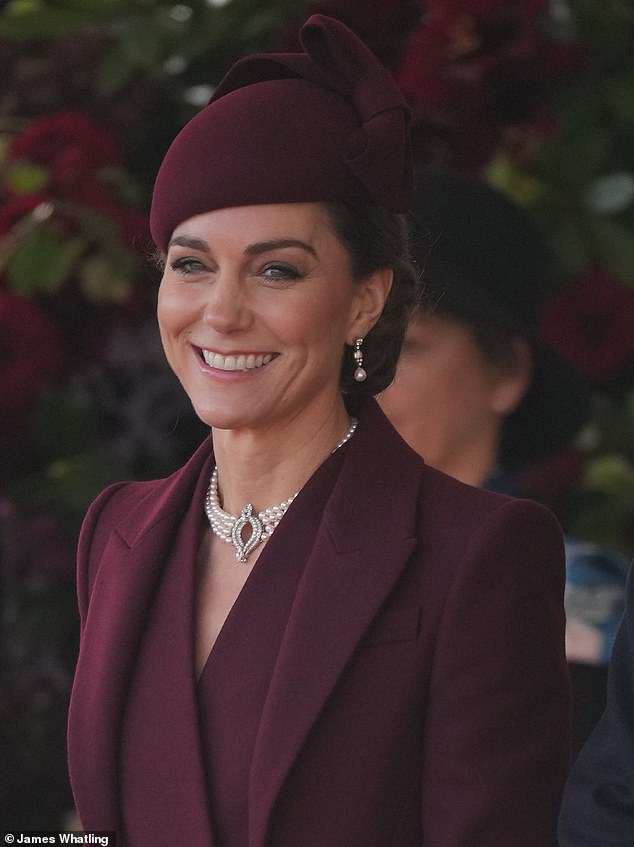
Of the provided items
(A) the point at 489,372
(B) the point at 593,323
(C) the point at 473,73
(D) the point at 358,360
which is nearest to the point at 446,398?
(A) the point at 489,372

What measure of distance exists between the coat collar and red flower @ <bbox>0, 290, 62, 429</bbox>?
0.63m

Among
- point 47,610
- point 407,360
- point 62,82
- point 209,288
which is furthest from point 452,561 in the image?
point 62,82

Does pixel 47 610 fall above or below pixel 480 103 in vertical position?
below

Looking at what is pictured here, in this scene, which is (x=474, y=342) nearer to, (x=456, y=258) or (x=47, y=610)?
(x=456, y=258)

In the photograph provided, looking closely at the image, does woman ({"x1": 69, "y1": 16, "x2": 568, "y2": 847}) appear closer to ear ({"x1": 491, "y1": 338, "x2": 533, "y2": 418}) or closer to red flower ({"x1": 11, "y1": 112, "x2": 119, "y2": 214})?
red flower ({"x1": 11, "y1": 112, "x2": 119, "y2": 214})

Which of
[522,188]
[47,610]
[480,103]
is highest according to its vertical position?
[480,103]

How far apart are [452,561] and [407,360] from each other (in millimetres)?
911

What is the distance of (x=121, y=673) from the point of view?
1545 millimetres

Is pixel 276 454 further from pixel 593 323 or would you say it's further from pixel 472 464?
pixel 593 323

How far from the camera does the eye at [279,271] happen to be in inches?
58.6

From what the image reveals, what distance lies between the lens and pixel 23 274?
2213 mm

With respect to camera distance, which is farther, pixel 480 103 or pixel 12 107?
pixel 12 107

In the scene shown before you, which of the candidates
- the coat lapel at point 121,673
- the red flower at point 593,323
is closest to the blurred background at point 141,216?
the red flower at point 593,323

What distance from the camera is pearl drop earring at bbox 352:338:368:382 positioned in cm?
158
